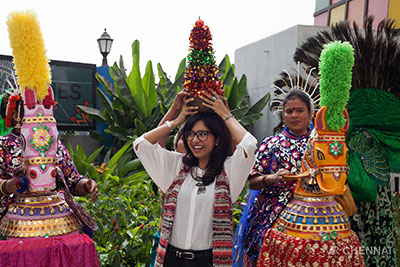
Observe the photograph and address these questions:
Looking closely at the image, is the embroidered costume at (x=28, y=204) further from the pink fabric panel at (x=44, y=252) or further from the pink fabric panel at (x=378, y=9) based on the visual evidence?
the pink fabric panel at (x=378, y=9)

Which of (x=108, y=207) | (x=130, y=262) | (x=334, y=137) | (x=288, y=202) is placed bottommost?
(x=130, y=262)

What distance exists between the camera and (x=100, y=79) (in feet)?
31.1

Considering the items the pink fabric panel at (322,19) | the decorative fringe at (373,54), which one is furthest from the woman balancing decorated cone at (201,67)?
the pink fabric panel at (322,19)

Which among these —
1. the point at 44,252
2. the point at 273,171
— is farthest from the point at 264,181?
the point at 44,252

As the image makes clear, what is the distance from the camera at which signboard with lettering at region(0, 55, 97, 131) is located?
9.62 m

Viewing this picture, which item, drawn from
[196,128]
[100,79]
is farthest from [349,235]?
[100,79]

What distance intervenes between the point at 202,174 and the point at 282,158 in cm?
81

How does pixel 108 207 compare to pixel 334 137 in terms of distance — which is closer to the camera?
pixel 334 137

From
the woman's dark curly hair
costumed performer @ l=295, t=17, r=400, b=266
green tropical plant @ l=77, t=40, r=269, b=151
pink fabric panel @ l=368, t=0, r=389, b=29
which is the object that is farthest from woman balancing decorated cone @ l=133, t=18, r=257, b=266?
pink fabric panel @ l=368, t=0, r=389, b=29

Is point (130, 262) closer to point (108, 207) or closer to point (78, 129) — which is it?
point (108, 207)

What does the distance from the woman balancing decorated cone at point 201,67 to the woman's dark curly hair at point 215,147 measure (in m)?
0.09

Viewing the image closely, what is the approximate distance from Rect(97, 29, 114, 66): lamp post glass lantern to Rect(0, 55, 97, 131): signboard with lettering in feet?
3.56

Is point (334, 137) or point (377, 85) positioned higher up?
point (377, 85)

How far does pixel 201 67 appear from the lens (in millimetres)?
2336
